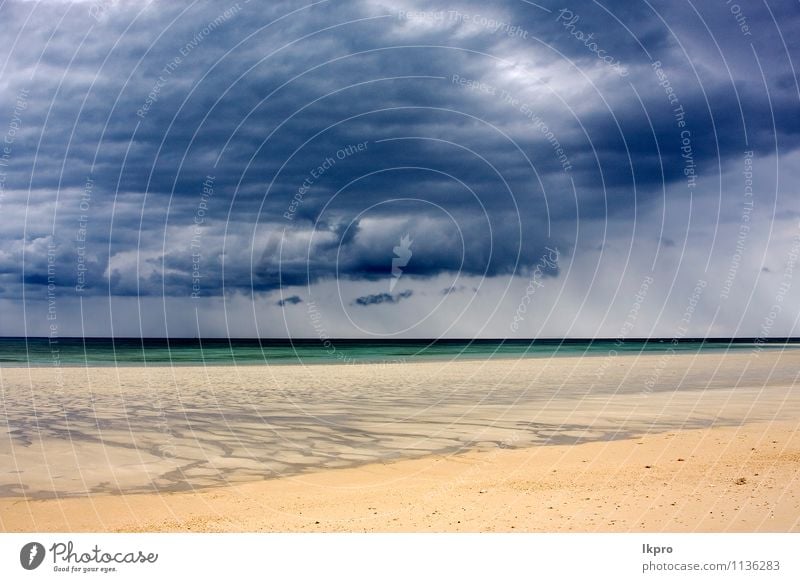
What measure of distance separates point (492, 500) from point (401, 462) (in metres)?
3.95

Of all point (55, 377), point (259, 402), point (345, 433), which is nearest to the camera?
point (345, 433)

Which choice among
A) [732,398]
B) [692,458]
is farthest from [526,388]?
[692,458]

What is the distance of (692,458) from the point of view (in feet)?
44.0

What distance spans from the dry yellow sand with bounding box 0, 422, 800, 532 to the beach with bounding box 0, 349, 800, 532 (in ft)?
0.14

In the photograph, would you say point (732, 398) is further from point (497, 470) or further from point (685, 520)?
point (685, 520)

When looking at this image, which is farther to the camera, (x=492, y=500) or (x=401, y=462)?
(x=401, y=462)

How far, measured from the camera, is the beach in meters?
9.86

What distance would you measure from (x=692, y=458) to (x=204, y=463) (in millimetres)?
10183

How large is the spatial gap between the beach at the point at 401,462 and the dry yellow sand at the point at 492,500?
4 cm

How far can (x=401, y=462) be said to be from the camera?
14180 millimetres

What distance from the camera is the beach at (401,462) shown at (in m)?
9.86

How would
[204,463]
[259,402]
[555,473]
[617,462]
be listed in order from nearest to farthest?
[555,473] < [617,462] < [204,463] < [259,402]

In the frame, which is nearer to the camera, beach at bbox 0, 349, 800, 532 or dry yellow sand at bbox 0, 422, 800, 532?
dry yellow sand at bbox 0, 422, 800, 532

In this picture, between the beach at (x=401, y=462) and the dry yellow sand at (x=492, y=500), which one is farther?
the beach at (x=401, y=462)
